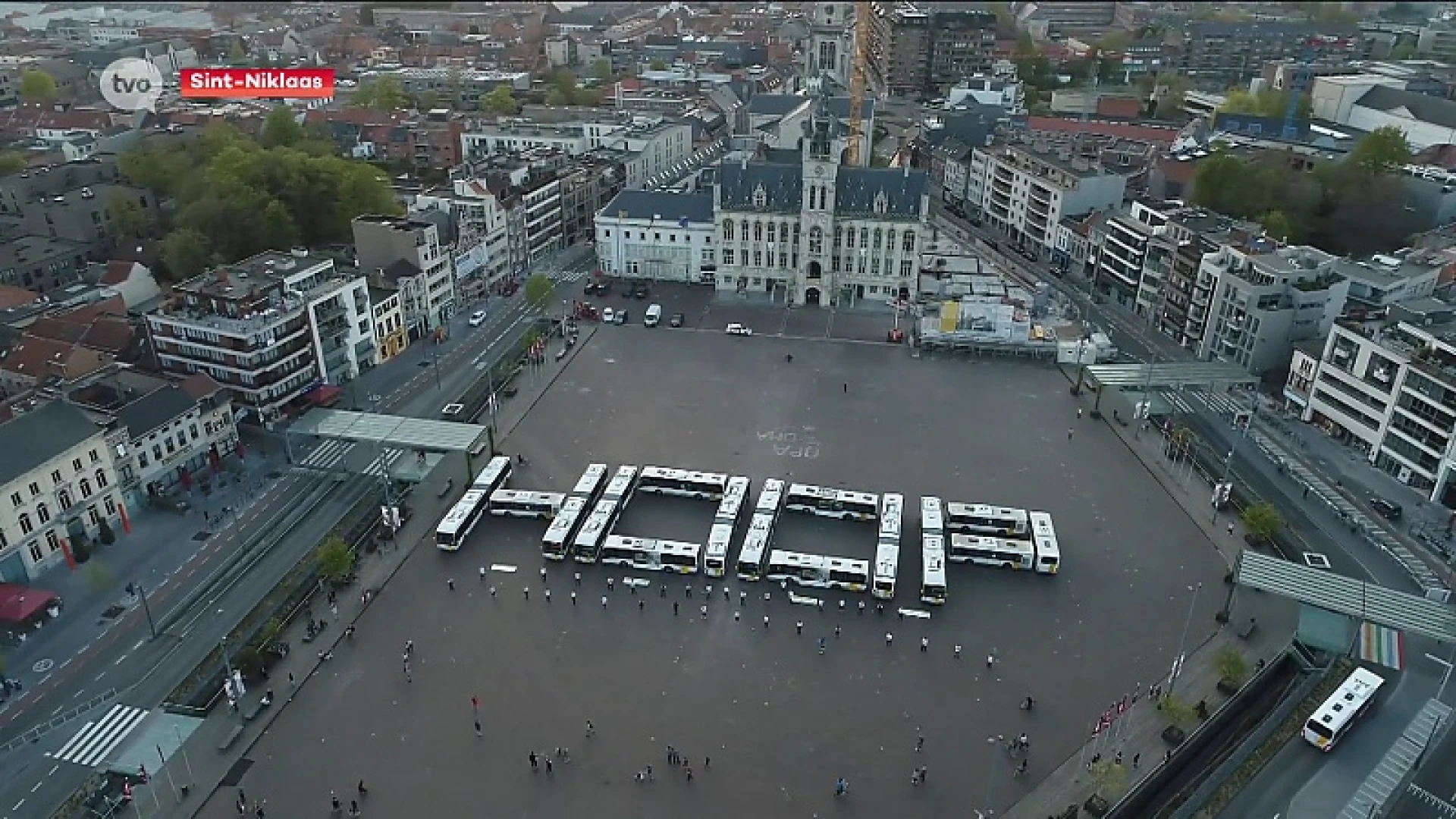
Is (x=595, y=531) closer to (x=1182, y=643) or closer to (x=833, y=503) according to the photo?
(x=833, y=503)

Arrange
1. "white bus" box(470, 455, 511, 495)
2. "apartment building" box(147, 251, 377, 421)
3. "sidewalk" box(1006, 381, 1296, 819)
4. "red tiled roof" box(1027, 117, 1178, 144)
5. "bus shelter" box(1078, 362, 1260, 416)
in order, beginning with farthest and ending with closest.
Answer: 1. "red tiled roof" box(1027, 117, 1178, 144)
2. "bus shelter" box(1078, 362, 1260, 416)
3. "apartment building" box(147, 251, 377, 421)
4. "white bus" box(470, 455, 511, 495)
5. "sidewalk" box(1006, 381, 1296, 819)

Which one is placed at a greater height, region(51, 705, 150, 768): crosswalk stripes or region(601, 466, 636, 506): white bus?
region(601, 466, 636, 506): white bus

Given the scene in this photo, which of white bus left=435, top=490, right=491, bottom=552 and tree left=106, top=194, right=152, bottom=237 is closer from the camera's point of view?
white bus left=435, top=490, right=491, bottom=552

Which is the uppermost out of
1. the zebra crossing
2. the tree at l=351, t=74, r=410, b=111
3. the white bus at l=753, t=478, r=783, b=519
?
the tree at l=351, t=74, r=410, b=111

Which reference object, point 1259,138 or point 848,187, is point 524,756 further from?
point 1259,138

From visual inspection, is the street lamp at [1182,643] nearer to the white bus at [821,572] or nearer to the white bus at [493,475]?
the white bus at [821,572]

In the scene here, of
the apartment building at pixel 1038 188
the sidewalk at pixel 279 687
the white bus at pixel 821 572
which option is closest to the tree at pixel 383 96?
the apartment building at pixel 1038 188

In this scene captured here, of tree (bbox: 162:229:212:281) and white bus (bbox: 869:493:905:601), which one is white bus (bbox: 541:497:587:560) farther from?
tree (bbox: 162:229:212:281)

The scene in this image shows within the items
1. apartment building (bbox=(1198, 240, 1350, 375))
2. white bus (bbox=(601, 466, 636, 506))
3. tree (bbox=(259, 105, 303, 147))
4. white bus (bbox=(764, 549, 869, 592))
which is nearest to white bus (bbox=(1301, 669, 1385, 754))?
white bus (bbox=(764, 549, 869, 592))
